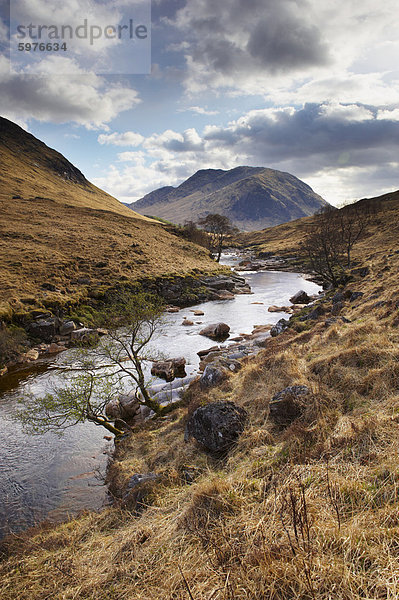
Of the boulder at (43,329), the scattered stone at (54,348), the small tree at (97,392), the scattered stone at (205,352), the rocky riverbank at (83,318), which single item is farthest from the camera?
the boulder at (43,329)

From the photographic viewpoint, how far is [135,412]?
15.7 metres

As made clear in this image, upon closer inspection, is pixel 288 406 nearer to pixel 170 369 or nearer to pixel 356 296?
pixel 170 369

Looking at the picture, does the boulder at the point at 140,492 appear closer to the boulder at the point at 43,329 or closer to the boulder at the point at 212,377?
the boulder at the point at 212,377

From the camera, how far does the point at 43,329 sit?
26531 mm

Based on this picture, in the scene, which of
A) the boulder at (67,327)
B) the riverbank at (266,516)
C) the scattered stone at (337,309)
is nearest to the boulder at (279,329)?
the scattered stone at (337,309)

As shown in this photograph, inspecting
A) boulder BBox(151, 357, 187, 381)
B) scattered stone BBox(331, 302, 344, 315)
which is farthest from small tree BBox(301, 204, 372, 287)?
boulder BBox(151, 357, 187, 381)

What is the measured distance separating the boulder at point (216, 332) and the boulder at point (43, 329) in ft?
48.4

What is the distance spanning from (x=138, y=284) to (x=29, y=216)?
38861 millimetres

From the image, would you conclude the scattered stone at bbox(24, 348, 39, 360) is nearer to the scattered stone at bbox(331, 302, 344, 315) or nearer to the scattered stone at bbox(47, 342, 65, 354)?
the scattered stone at bbox(47, 342, 65, 354)

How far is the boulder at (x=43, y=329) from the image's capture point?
26109 mm

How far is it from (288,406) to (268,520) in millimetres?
4245

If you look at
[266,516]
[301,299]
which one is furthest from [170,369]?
[301,299]

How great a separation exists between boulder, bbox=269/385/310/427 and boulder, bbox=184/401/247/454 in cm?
109

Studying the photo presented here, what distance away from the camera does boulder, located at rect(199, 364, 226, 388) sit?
13781 mm
